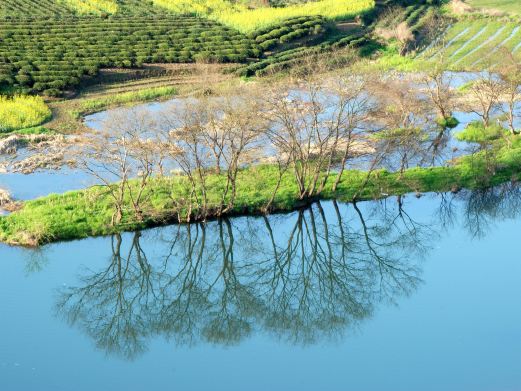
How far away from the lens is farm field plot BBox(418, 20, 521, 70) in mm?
58562

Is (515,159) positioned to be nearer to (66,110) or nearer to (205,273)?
(205,273)

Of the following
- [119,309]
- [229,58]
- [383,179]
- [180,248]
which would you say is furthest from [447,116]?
[119,309]

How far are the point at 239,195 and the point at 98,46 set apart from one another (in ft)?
80.0

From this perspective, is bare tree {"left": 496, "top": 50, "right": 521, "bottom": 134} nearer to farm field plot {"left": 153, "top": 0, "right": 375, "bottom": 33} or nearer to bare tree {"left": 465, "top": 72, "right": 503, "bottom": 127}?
bare tree {"left": 465, "top": 72, "right": 503, "bottom": 127}

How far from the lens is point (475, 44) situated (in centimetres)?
6291

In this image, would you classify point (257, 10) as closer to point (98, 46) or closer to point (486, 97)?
point (98, 46)

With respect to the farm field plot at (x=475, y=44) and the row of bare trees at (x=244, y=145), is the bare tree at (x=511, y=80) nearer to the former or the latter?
the row of bare trees at (x=244, y=145)

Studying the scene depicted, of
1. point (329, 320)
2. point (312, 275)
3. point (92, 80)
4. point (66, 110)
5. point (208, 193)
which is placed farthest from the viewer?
point (92, 80)

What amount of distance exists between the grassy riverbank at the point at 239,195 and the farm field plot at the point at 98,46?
1641 cm

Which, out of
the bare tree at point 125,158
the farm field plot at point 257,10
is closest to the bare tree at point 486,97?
the bare tree at point 125,158

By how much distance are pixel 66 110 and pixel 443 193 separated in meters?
23.3

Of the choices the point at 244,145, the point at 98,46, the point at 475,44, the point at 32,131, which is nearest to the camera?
the point at 244,145

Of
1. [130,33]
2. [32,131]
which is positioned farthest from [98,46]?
[32,131]

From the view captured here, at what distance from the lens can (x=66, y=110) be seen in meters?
47.5
